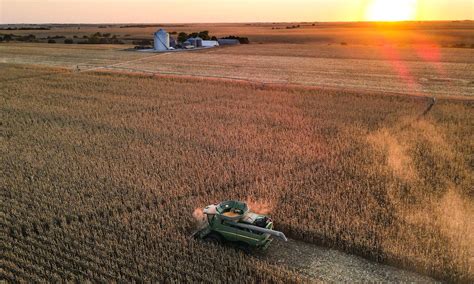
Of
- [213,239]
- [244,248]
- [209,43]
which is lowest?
[244,248]

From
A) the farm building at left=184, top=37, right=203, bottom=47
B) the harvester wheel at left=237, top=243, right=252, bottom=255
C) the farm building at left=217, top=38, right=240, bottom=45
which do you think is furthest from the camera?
the farm building at left=217, top=38, right=240, bottom=45

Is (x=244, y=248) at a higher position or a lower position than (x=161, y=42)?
lower

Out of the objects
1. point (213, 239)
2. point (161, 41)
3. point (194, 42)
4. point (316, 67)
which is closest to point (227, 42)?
point (194, 42)

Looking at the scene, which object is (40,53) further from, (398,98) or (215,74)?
(398,98)

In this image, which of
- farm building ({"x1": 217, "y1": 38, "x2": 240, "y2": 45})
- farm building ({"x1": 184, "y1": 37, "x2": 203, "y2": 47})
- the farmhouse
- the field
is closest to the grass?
the field

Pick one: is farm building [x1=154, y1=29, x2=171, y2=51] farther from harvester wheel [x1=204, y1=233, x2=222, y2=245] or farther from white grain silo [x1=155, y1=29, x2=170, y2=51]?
harvester wheel [x1=204, y1=233, x2=222, y2=245]

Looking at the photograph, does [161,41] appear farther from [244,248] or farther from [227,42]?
[244,248]

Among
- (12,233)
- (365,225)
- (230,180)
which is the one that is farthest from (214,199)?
(12,233)
